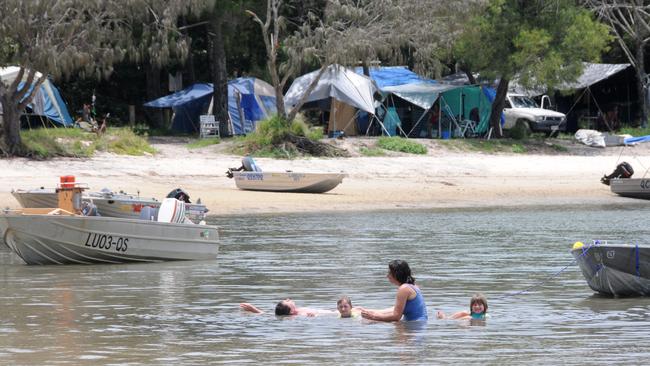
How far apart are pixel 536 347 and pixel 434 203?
21.8m

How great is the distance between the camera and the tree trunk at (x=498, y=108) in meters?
Answer: 48.8

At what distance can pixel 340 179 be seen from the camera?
35875 mm

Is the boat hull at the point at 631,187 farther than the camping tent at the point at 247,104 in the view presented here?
No

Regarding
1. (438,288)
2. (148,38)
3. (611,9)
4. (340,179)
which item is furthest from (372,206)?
(611,9)

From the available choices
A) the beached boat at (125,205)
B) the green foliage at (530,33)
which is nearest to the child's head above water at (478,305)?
the beached boat at (125,205)

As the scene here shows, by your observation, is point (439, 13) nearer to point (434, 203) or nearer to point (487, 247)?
point (434, 203)

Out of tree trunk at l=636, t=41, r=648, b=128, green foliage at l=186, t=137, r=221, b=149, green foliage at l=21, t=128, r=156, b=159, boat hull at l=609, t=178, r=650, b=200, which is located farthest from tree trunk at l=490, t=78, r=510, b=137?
green foliage at l=21, t=128, r=156, b=159

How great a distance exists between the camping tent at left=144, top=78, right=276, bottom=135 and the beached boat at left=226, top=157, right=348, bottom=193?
13076 millimetres

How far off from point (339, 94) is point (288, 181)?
506 inches

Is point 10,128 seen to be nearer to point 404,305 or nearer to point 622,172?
point 622,172

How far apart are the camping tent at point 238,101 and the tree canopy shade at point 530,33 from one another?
8.28 metres

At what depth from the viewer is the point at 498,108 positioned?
4938cm

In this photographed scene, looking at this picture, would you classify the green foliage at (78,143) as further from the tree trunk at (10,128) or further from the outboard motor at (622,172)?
the outboard motor at (622,172)

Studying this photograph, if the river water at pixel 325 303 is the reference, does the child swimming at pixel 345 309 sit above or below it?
above
